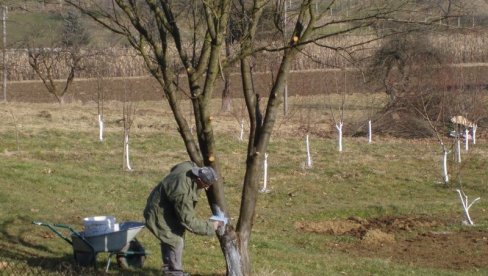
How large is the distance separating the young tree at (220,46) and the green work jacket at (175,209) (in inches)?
15.7

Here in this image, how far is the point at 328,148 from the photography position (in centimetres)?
2606

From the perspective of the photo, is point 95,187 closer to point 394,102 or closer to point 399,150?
point 399,150

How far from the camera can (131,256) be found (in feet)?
31.1

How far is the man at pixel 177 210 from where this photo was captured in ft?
25.6

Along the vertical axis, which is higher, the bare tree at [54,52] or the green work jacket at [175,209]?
the bare tree at [54,52]

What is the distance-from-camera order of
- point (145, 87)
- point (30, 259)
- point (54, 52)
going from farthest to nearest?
point (145, 87) < point (54, 52) < point (30, 259)

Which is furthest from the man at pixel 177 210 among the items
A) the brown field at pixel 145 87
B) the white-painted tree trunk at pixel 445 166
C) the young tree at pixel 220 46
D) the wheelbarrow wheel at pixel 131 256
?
the brown field at pixel 145 87

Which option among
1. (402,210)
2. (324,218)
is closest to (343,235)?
(324,218)

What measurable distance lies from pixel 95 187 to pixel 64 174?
3.74 feet

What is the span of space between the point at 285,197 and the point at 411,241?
14.0ft

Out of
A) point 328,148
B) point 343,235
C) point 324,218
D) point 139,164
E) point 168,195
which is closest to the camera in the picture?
point 168,195

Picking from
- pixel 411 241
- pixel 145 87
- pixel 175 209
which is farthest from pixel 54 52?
pixel 175 209

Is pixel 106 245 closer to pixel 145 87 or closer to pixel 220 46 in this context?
pixel 220 46

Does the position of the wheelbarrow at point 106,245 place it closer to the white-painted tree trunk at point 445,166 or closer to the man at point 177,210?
the man at point 177,210
